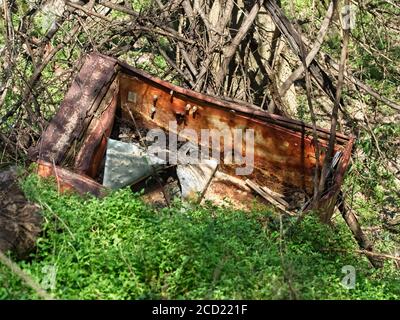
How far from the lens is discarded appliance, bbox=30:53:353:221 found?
7320 millimetres

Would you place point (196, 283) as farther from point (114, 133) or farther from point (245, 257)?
point (114, 133)

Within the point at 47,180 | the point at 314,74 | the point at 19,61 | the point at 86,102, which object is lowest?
the point at 47,180

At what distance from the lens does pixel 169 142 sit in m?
8.11

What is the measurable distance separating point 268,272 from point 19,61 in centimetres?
543

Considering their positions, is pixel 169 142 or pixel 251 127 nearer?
pixel 251 127

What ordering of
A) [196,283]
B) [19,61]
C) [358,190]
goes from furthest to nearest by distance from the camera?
[19,61], [358,190], [196,283]

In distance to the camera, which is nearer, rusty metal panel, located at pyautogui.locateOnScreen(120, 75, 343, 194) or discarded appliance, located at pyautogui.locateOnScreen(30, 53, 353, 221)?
discarded appliance, located at pyautogui.locateOnScreen(30, 53, 353, 221)

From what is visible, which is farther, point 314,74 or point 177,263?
point 314,74

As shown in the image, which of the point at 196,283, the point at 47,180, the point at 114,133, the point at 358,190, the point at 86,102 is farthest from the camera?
the point at 358,190


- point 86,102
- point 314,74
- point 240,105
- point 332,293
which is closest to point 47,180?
point 86,102

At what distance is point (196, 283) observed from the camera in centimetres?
527

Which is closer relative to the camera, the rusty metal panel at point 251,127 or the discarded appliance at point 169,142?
the discarded appliance at point 169,142

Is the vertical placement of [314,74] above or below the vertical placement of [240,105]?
above

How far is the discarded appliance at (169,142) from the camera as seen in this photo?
7320 millimetres
